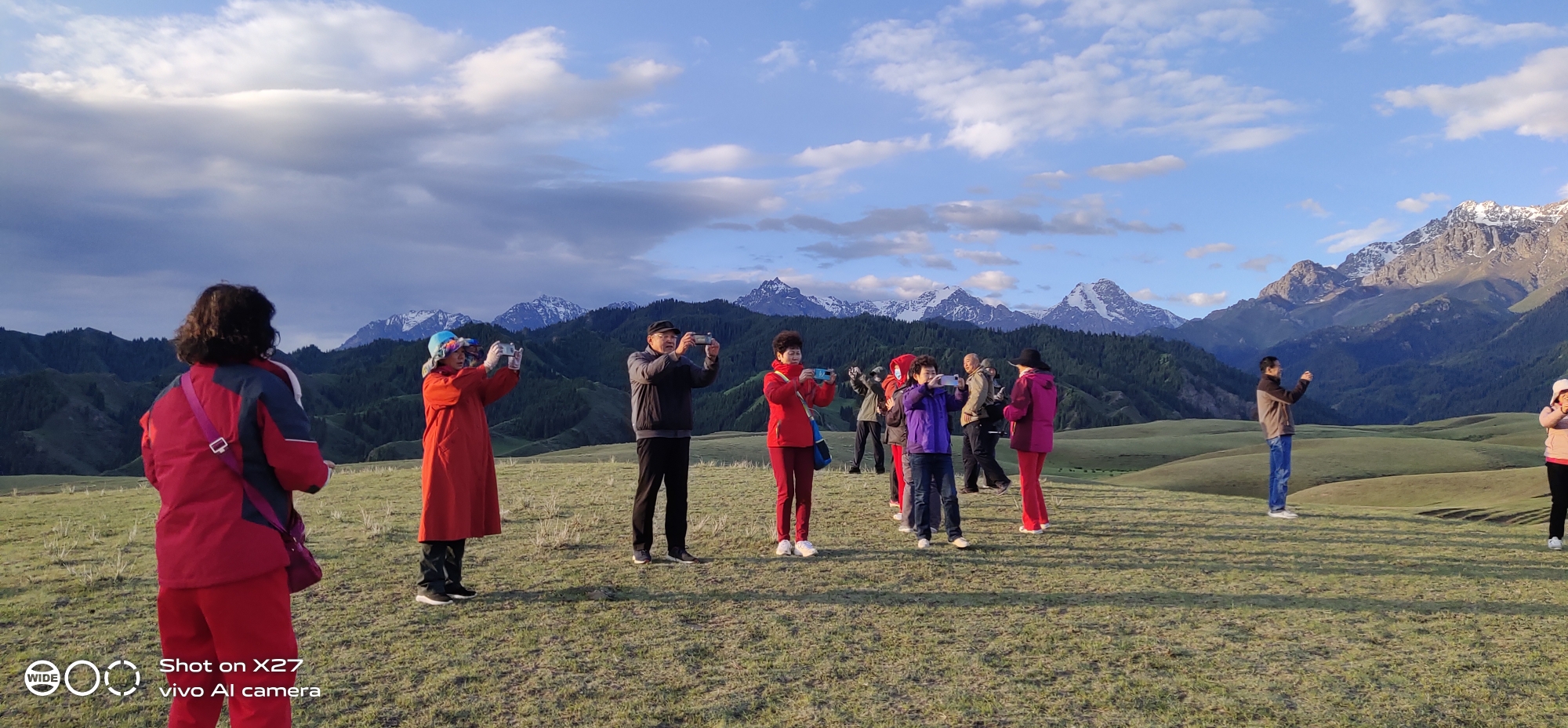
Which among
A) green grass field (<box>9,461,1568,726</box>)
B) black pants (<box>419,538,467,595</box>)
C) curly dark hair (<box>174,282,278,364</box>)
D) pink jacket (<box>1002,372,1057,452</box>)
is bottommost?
green grass field (<box>9,461,1568,726</box>)

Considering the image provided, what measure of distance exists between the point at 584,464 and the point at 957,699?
15429 mm

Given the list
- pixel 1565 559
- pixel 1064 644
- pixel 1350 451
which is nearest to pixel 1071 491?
pixel 1565 559

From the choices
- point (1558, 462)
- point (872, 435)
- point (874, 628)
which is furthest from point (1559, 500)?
point (872, 435)

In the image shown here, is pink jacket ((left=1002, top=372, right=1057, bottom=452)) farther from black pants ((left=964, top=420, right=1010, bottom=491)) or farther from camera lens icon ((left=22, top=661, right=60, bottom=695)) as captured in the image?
camera lens icon ((left=22, top=661, right=60, bottom=695))

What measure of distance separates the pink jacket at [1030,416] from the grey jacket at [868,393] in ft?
5.96

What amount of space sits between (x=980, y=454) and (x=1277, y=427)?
4005mm

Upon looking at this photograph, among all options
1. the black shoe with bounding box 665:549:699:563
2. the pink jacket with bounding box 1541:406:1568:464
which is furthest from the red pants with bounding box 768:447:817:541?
the pink jacket with bounding box 1541:406:1568:464

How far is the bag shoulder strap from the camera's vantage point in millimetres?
3623

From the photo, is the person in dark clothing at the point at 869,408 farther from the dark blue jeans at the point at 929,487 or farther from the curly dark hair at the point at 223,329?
the curly dark hair at the point at 223,329

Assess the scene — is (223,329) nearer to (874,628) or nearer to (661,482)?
(874,628)

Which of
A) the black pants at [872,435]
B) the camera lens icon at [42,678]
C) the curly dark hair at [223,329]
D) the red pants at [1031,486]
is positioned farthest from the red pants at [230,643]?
the black pants at [872,435]

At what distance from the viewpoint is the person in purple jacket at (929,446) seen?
9.03m

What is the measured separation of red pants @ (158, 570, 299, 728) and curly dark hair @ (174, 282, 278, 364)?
939mm

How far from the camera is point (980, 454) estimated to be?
44.8ft
